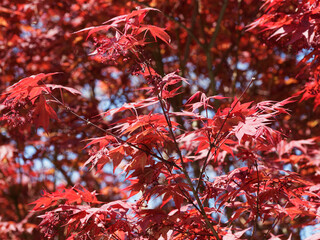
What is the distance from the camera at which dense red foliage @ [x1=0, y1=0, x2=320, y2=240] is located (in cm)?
183

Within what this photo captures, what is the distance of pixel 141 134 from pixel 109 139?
0.72 ft

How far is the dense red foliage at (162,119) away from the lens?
5.99 feet

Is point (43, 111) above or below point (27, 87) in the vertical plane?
below

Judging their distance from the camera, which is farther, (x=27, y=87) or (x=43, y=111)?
(x=43, y=111)

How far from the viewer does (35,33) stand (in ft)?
17.5

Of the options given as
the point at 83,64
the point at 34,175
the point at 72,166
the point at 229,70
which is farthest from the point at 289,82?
the point at 34,175

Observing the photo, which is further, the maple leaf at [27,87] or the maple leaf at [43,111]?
the maple leaf at [43,111]

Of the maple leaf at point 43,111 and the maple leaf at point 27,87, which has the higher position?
the maple leaf at point 27,87

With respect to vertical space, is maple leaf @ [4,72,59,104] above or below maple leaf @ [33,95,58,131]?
above

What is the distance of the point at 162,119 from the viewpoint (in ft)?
6.14

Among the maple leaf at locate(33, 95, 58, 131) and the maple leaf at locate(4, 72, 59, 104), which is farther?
the maple leaf at locate(33, 95, 58, 131)

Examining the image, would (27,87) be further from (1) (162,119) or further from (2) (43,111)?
(1) (162,119)

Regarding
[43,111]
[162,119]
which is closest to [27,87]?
[43,111]

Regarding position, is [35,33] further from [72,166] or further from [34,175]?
[34,175]
